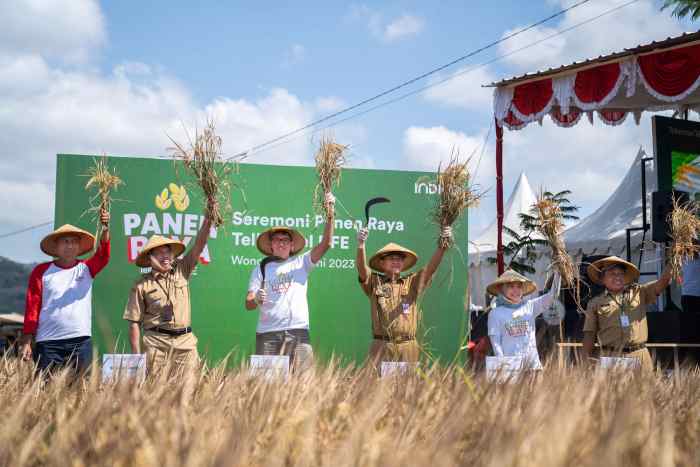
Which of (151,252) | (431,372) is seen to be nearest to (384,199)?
(151,252)

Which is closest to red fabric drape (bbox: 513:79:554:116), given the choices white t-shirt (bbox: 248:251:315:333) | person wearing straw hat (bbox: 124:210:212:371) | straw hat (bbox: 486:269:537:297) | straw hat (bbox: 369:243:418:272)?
straw hat (bbox: 369:243:418:272)

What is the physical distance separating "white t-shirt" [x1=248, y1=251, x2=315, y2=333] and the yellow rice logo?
7.23 ft

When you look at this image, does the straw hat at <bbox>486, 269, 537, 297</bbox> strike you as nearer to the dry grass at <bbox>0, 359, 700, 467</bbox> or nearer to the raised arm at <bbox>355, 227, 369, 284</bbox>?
the raised arm at <bbox>355, 227, 369, 284</bbox>

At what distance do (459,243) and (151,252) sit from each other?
3364 millimetres

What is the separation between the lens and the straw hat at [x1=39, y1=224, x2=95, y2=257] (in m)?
4.62

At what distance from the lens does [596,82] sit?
29.4 ft

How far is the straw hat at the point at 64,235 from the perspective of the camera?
4.62 m

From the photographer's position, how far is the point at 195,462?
2.71 ft

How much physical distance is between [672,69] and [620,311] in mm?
4345

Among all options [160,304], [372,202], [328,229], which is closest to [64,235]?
[160,304]

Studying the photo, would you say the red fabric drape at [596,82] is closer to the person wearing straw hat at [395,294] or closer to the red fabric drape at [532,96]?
the red fabric drape at [532,96]

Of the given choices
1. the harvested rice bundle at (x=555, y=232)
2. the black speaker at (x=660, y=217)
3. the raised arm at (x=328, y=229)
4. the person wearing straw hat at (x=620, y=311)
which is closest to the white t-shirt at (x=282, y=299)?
the raised arm at (x=328, y=229)

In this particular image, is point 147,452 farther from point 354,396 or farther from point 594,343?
point 594,343

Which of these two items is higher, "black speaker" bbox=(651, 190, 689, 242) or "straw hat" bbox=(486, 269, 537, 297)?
"black speaker" bbox=(651, 190, 689, 242)
